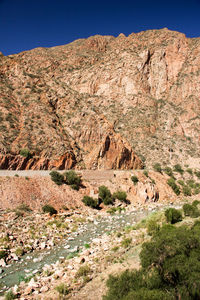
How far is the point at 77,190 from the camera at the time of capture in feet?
93.2

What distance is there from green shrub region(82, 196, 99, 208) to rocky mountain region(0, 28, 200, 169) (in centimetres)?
873

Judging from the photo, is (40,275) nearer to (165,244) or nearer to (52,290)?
(52,290)

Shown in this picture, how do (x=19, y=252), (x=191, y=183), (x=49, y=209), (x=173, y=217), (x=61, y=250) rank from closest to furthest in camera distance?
(x=19, y=252) → (x=61, y=250) → (x=173, y=217) → (x=49, y=209) → (x=191, y=183)

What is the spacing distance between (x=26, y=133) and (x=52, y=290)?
98.0ft

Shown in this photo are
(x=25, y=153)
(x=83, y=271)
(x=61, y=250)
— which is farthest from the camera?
(x=25, y=153)

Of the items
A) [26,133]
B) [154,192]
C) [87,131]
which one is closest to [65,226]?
[154,192]

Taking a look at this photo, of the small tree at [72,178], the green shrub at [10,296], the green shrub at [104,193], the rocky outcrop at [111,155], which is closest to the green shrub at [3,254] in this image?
the green shrub at [10,296]

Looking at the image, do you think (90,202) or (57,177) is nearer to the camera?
(90,202)

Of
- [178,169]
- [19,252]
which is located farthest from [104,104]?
[19,252]

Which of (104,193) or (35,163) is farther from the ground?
(35,163)

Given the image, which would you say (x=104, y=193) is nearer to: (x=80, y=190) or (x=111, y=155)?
(x=80, y=190)

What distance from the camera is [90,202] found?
26484mm

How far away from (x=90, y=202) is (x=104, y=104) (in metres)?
45.6

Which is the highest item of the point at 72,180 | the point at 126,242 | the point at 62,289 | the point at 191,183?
the point at 191,183
